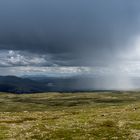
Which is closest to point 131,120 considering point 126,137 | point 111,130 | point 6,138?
point 111,130

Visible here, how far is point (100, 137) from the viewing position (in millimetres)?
46062

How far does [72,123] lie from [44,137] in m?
12.8

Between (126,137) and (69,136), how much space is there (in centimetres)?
865

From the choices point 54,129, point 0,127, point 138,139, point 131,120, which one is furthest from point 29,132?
point 131,120

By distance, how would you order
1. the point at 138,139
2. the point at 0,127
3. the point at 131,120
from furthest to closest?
1. the point at 131,120
2. the point at 0,127
3. the point at 138,139

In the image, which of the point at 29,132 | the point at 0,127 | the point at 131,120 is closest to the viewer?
the point at 29,132

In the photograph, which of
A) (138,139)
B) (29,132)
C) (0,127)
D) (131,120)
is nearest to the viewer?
(138,139)

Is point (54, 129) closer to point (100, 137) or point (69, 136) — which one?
point (69, 136)

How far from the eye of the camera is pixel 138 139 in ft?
147

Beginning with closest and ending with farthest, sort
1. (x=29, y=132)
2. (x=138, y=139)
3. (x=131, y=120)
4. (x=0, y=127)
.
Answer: (x=138, y=139) < (x=29, y=132) < (x=0, y=127) < (x=131, y=120)

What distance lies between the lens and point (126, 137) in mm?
45750

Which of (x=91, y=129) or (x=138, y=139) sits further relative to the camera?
(x=91, y=129)

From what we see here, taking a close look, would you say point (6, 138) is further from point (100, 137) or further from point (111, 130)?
point (111, 130)

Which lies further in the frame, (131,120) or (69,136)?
(131,120)
